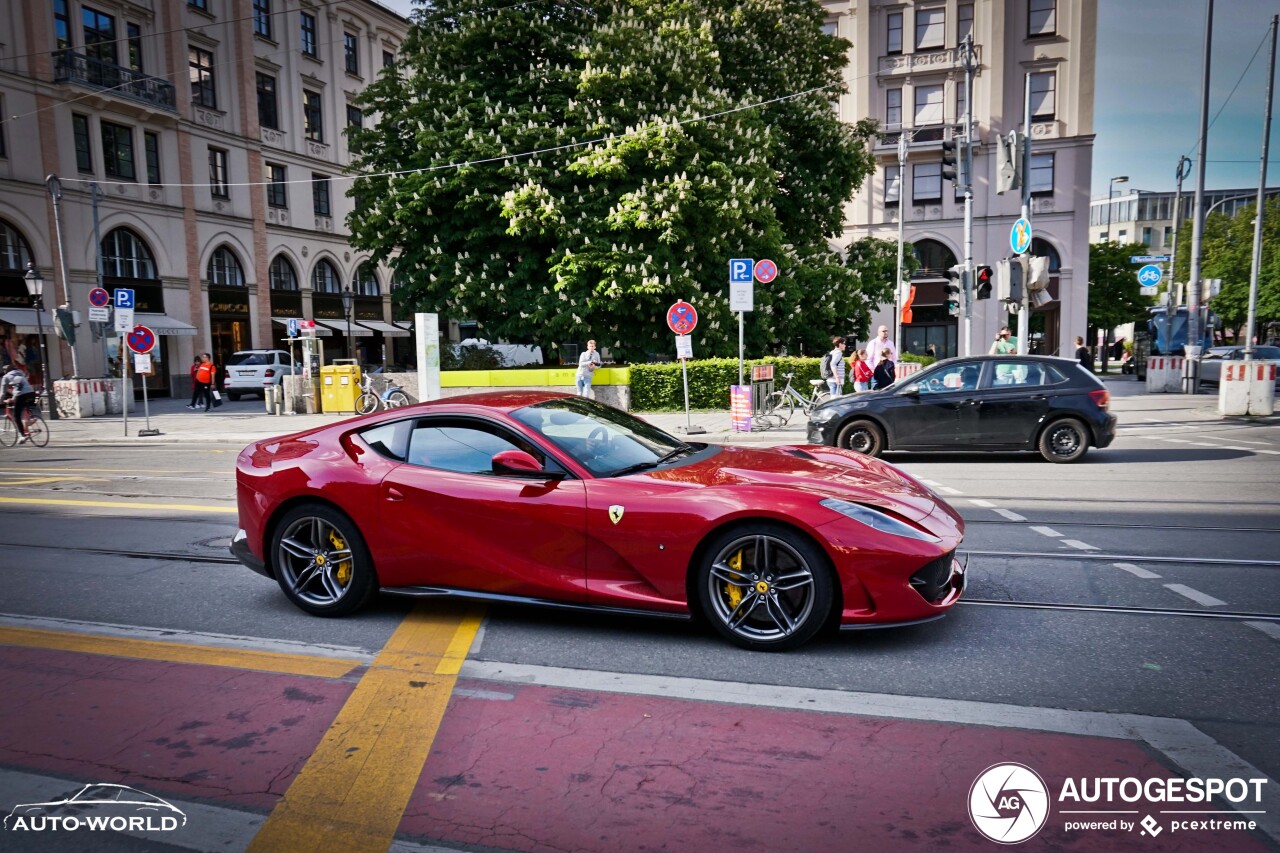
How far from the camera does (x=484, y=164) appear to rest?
71.2 feet

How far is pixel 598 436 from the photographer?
17.0ft

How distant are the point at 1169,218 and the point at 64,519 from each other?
13416cm

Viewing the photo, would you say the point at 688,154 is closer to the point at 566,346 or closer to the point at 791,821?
the point at 566,346

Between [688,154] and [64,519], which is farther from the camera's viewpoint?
[688,154]

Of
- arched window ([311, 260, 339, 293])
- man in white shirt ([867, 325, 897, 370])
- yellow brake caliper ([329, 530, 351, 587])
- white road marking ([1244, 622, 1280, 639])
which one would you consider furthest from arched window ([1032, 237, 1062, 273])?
yellow brake caliper ([329, 530, 351, 587])

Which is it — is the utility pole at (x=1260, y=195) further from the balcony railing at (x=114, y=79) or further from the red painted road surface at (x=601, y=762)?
the balcony railing at (x=114, y=79)

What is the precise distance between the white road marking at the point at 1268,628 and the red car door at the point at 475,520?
3.71 m

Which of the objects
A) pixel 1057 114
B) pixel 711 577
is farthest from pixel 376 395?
pixel 1057 114

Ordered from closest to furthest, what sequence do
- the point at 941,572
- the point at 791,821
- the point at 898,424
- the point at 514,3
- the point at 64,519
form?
the point at 791,821
the point at 941,572
the point at 64,519
the point at 898,424
the point at 514,3

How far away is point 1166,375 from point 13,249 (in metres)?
38.4

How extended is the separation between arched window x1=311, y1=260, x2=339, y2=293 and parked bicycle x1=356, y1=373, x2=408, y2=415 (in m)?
21.5

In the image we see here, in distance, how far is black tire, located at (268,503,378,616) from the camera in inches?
202

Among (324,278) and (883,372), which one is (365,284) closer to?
(324,278)

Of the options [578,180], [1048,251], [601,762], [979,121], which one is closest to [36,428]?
[578,180]
